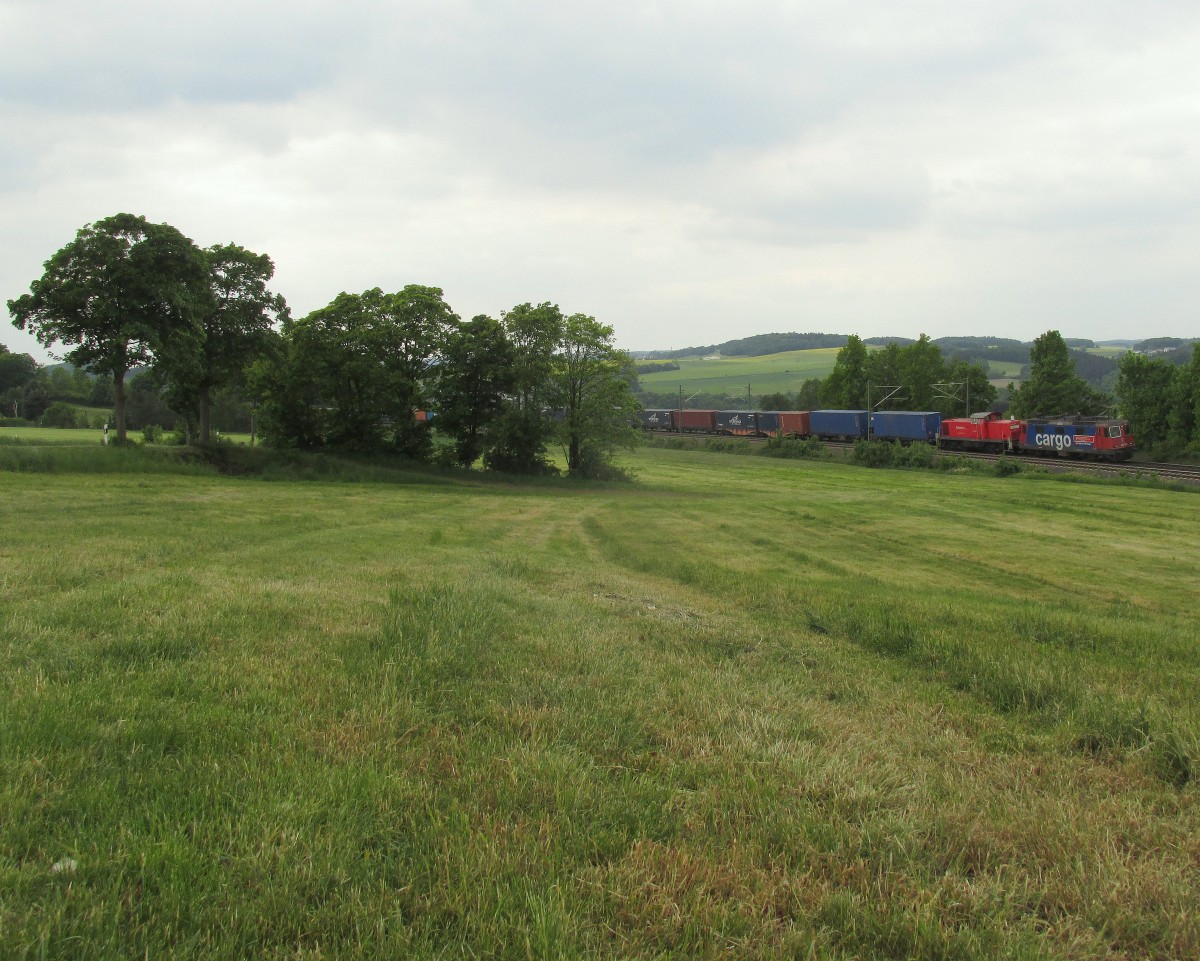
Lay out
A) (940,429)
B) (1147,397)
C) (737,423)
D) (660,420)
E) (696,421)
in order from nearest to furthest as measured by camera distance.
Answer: (1147,397), (940,429), (737,423), (696,421), (660,420)

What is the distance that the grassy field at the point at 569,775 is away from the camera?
9.84 feet

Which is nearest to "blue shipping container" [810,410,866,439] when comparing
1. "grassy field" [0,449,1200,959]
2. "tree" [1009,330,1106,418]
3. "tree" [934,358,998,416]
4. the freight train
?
the freight train

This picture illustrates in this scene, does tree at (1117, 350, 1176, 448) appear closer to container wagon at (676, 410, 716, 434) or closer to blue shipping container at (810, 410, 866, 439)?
A: blue shipping container at (810, 410, 866, 439)

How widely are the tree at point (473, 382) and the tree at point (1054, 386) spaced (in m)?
60.1

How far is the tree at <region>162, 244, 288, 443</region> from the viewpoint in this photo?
3825cm

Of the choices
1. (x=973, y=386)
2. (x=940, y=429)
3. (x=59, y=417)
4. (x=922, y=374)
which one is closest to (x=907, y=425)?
(x=940, y=429)

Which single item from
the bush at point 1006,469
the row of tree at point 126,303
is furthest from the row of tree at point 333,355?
the bush at point 1006,469

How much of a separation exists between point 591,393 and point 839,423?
4434 cm

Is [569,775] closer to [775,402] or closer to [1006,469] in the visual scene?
[1006,469]

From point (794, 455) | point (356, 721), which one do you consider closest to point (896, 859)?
point (356, 721)

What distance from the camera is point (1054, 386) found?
75062 millimetres

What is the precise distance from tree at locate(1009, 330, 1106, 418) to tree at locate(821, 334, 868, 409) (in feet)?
66.8

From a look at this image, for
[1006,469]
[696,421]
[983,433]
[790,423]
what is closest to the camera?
[1006,469]

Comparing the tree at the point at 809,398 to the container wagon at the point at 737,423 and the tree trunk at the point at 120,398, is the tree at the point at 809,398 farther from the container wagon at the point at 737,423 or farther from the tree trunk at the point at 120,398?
the tree trunk at the point at 120,398
